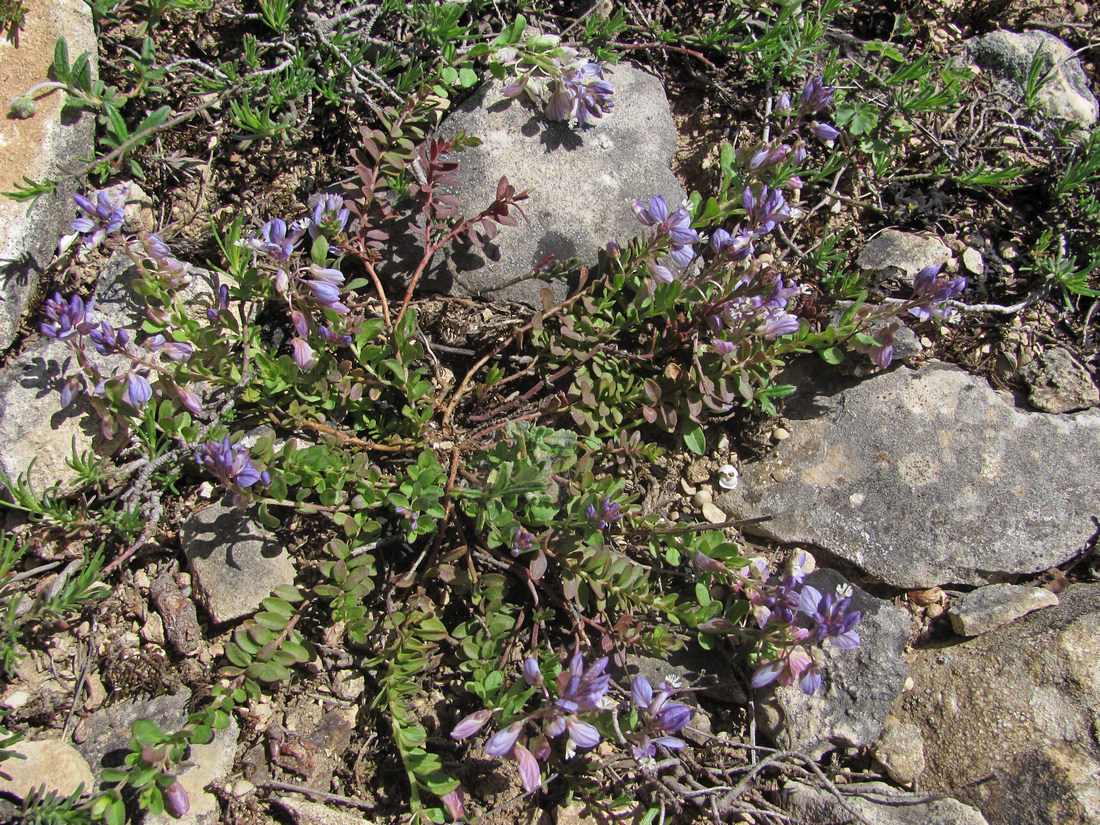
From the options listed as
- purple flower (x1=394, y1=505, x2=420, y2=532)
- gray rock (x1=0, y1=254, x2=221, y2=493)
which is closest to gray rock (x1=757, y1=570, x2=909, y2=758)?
purple flower (x1=394, y1=505, x2=420, y2=532)

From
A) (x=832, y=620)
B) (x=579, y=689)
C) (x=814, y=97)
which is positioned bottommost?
(x=579, y=689)

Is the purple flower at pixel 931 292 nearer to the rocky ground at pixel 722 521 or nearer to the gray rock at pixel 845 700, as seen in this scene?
the rocky ground at pixel 722 521

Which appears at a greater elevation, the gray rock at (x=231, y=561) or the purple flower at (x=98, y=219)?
the purple flower at (x=98, y=219)

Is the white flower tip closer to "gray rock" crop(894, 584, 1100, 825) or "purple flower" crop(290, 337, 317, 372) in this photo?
"gray rock" crop(894, 584, 1100, 825)

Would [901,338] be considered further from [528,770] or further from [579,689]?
[528,770]

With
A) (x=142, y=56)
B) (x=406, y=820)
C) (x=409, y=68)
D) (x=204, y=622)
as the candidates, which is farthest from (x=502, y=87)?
(x=406, y=820)

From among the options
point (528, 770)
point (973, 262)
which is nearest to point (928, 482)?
point (973, 262)

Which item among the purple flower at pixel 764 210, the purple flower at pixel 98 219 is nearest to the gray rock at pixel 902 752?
the purple flower at pixel 764 210
